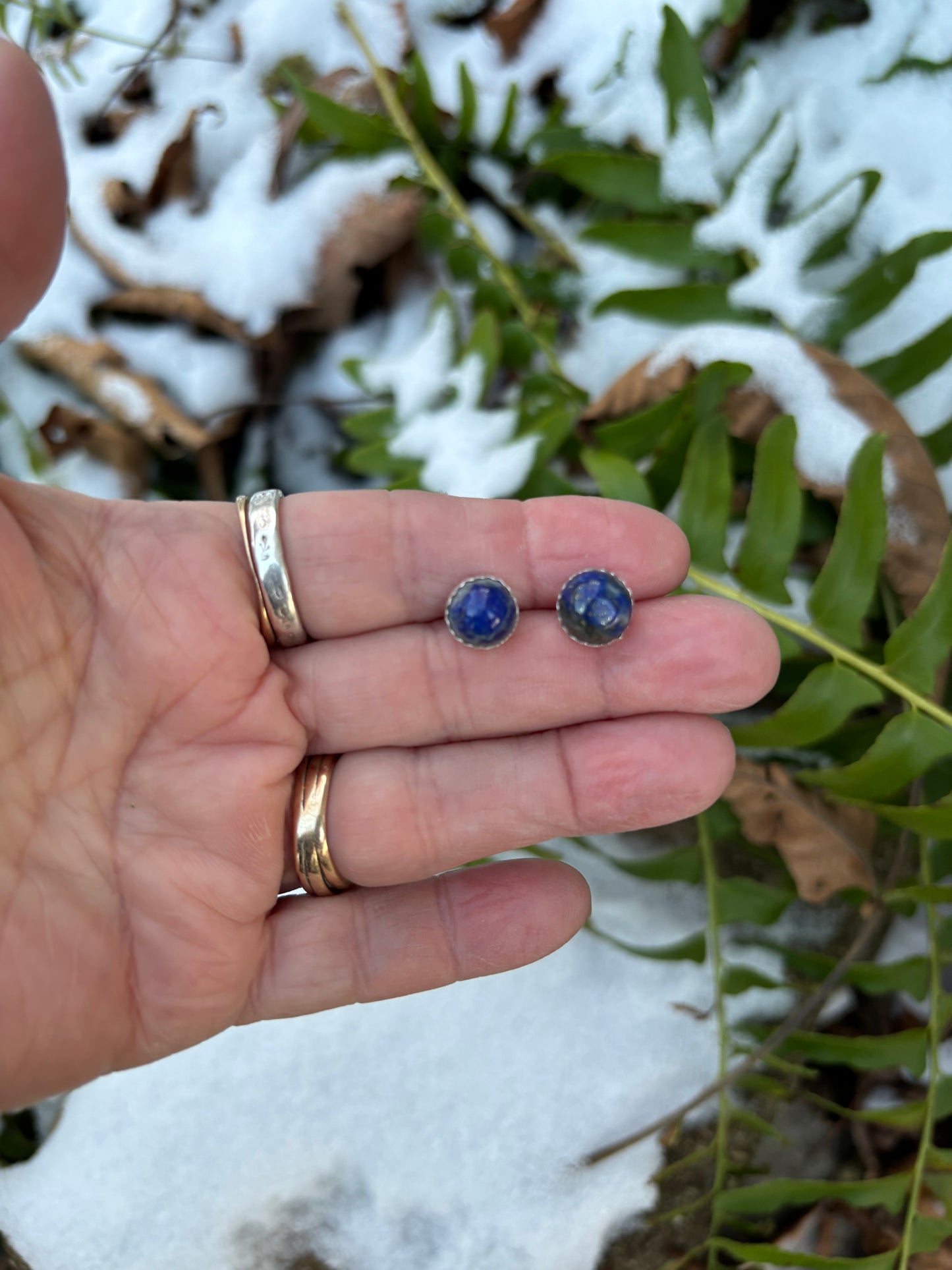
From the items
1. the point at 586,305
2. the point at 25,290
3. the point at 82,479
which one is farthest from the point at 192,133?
the point at 25,290

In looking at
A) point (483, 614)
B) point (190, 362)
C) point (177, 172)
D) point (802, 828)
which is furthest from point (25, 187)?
point (802, 828)

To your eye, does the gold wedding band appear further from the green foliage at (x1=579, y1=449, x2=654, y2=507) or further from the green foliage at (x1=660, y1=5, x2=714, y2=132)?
the green foliage at (x1=660, y1=5, x2=714, y2=132)

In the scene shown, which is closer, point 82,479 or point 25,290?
point 25,290

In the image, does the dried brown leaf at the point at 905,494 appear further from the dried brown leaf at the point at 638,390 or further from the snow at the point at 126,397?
the snow at the point at 126,397

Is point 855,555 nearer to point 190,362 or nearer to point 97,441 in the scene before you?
point 190,362

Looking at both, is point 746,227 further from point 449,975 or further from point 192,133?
point 449,975

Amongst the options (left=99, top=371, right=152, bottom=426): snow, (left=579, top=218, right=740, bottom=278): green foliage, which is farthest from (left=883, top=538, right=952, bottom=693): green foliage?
(left=99, top=371, right=152, bottom=426): snow

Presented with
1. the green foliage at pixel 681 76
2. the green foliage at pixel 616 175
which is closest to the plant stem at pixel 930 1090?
the green foliage at pixel 616 175
